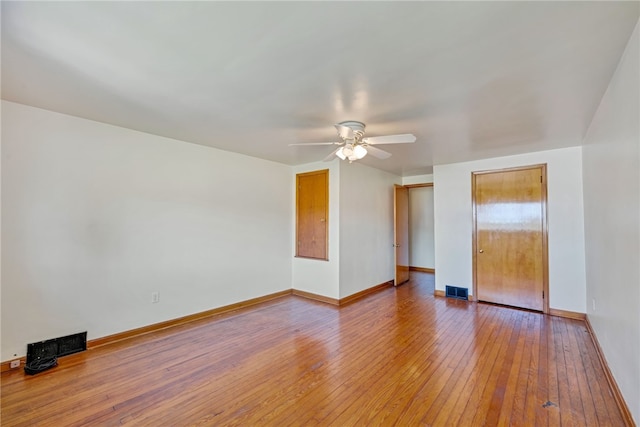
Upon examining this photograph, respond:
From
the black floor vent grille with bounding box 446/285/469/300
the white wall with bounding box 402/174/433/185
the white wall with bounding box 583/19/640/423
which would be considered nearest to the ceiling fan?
the white wall with bounding box 583/19/640/423

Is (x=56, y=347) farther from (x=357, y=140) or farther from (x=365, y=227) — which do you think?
(x=365, y=227)

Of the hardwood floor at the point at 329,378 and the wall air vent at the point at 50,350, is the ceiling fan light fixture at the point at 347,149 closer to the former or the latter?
the hardwood floor at the point at 329,378

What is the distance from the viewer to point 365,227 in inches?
209

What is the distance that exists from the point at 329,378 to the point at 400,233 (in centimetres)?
407

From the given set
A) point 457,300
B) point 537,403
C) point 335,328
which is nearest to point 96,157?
point 335,328

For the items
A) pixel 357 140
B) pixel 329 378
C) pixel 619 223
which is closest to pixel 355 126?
pixel 357 140

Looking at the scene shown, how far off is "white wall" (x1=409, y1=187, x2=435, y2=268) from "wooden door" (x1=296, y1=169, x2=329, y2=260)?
3.61 meters

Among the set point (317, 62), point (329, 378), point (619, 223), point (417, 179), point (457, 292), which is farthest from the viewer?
point (417, 179)

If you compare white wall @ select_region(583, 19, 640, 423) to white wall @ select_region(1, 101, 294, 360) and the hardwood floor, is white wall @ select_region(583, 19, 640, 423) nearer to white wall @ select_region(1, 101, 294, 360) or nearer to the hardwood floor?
the hardwood floor

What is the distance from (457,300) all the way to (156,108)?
514 cm

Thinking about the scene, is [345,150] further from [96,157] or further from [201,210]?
[96,157]

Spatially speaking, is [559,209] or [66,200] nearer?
[66,200]

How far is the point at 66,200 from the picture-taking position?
292 centimetres

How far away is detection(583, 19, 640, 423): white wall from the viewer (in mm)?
1761
